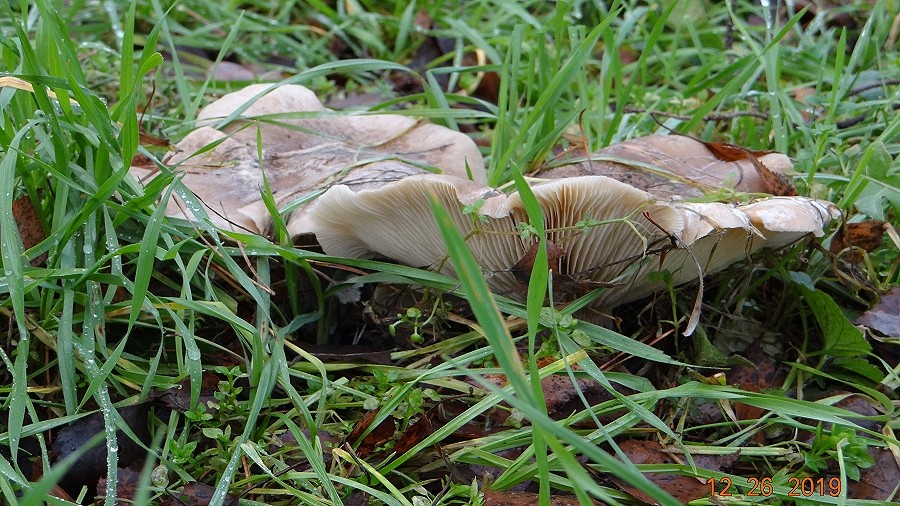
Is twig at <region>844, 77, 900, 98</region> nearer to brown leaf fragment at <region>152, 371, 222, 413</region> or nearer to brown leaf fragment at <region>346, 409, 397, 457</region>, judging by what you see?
brown leaf fragment at <region>346, 409, 397, 457</region>

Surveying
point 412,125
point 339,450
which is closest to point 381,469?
point 339,450

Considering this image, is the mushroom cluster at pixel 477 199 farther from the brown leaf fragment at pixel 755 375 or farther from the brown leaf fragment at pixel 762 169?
the brown leaf fragment at pixel 755 375

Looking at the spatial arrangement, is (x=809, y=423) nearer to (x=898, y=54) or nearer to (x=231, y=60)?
(x=898, y=54)

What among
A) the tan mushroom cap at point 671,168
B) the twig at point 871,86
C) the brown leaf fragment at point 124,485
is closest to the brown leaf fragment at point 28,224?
the brown leaf fragment at point 124,485

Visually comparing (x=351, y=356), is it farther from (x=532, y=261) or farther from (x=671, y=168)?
(x=671, y=168)

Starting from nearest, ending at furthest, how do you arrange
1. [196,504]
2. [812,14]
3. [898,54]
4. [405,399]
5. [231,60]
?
1. [196,504]
2. [405,399]
3. [898,54]
4. [231,60]
5. [812,14]

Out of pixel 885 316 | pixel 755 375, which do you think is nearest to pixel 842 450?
pixel 755 375
